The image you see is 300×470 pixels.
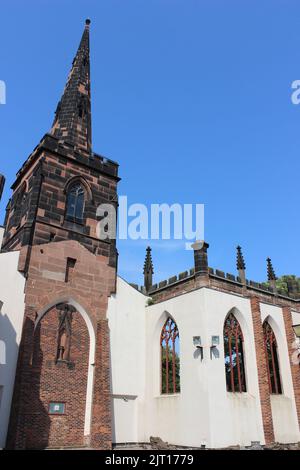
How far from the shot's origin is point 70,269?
15922mm

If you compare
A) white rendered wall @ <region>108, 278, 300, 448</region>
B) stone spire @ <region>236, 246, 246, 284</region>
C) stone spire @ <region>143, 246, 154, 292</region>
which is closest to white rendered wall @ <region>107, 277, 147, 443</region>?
white rendered wall @ <region>108, 278, 300, 448</region>

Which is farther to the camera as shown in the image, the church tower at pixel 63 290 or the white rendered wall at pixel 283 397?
the white rendered wall at pixel 283 397

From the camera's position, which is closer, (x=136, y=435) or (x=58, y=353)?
(x=58, y=353)

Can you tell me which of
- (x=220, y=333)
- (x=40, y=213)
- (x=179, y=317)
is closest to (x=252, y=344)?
(x=220, y=333)

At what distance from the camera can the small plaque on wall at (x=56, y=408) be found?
1332cm

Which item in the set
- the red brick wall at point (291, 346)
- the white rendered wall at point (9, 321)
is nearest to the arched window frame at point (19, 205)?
the white rendered wall at point (9, 321)

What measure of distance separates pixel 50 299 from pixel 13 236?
3.77 metres

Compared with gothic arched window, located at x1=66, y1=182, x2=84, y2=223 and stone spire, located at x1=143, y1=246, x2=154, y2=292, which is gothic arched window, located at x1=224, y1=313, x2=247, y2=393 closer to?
stone spire, located at x1=143, y1=246, x2=154, y2=292

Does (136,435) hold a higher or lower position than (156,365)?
lower

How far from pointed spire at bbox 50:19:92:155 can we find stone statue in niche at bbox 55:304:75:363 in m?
8.01

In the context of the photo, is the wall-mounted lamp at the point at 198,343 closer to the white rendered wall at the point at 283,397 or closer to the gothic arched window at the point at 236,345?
the gothic arched window at the point at 236,345

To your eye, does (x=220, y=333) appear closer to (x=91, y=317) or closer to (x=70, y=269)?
(x=91, y=317)

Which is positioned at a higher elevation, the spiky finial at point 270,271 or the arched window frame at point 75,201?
the arched window frame at point 75,201

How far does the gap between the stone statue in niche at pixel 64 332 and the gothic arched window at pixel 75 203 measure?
4.17 meters
